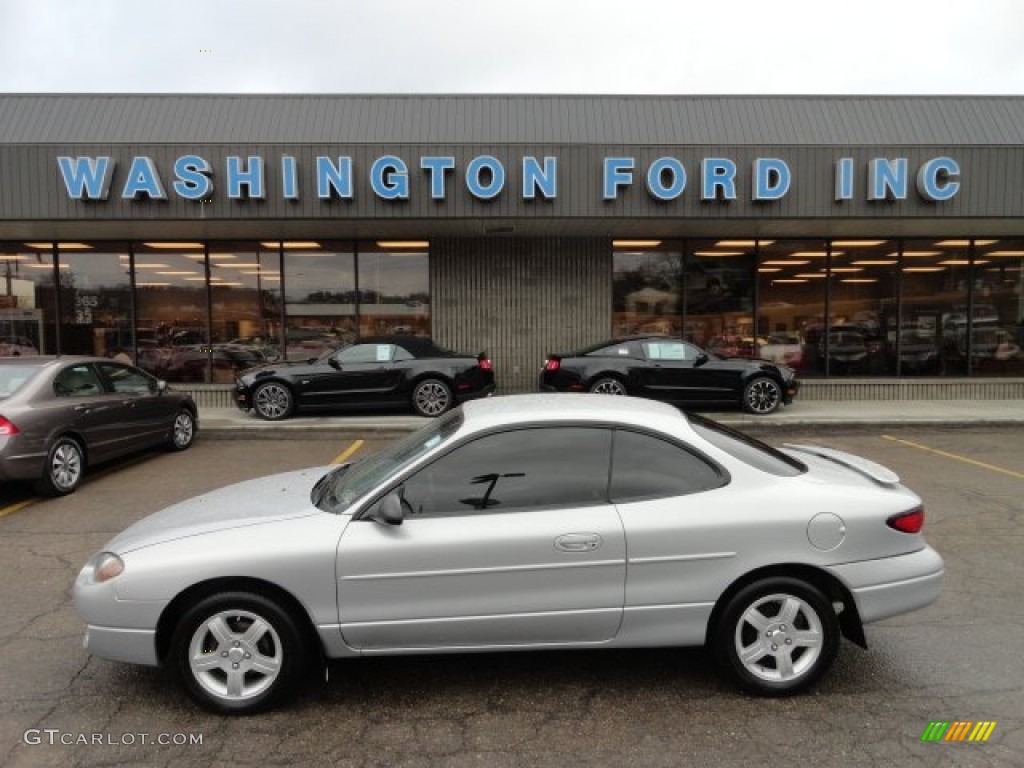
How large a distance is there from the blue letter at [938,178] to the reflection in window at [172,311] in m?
13.6

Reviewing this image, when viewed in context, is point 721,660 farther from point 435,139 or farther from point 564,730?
point 435,139

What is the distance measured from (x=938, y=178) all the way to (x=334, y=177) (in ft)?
33.5

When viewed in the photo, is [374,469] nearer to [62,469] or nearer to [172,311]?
[62,469]

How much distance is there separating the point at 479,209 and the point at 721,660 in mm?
10075

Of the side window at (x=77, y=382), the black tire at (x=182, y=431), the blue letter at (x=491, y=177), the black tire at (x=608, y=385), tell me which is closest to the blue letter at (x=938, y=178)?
the black tire at (x=608, y=385)

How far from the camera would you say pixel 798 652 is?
134 inches

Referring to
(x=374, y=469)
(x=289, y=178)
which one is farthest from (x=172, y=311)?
(x=374, y=469)

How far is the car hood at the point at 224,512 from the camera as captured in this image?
3.40 m

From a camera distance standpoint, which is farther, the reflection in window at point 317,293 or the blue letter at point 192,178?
the reflection in window at point 317,293

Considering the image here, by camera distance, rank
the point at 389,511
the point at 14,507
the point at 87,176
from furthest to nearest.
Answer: the point at 87,176 < the point at 14,507 < the point at 389,511

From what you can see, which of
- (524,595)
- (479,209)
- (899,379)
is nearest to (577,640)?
(524,595)

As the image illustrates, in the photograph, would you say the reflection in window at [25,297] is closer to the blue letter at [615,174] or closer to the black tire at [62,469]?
the black tire at [62,469]

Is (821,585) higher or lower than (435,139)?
lower

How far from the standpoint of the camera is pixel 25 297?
15.1 metres
